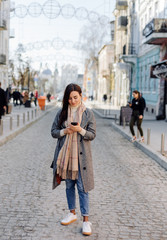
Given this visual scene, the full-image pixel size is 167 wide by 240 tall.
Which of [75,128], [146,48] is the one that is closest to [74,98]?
[75,128]

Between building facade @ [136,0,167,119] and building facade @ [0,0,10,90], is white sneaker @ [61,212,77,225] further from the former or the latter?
building facade @ [0,0,10,90]

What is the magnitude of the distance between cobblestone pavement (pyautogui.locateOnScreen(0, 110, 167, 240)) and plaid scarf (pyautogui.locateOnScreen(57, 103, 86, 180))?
654 millimetres

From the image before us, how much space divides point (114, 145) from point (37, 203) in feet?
23.4

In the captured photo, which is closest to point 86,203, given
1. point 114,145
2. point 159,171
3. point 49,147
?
point 159,171

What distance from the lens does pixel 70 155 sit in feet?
14.8

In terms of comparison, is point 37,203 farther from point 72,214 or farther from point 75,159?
point 75,159

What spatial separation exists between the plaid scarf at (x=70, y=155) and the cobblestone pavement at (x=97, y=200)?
654 millimetres

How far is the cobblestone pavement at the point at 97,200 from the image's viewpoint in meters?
4.57

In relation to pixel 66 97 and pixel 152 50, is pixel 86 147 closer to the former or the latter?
pixel 66 97

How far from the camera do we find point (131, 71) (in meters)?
38.5

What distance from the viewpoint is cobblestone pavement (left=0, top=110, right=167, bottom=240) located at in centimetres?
457

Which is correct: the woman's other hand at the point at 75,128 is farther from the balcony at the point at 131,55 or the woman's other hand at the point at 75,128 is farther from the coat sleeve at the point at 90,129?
the balcony at the point at 131,55

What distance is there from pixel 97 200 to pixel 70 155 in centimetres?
168

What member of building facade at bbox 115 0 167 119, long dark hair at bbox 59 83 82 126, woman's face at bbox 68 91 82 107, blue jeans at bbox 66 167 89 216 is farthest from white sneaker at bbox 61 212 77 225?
building facade at bbox 115 0 167 119
